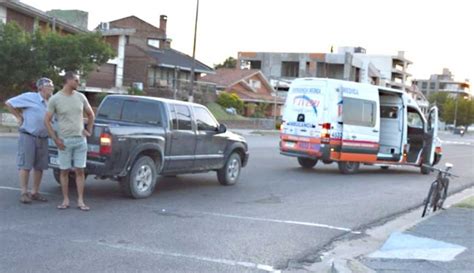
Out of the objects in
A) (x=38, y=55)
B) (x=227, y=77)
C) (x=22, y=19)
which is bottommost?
(x=38, y=55)

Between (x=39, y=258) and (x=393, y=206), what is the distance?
302 inches

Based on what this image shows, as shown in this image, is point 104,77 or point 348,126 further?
point 104,77

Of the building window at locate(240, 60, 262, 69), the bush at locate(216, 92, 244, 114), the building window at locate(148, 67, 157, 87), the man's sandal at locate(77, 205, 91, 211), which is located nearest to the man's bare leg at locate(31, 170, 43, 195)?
the man's sandal at locate(77, 205, 91, 211)

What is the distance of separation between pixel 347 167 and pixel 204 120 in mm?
6704

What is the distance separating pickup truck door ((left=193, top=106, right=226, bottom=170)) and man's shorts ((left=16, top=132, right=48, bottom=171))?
348cm

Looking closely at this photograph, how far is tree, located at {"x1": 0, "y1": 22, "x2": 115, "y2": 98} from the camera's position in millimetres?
26984

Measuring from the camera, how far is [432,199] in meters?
10.9

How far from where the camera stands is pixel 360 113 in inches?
710

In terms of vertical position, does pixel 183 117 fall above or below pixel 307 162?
above

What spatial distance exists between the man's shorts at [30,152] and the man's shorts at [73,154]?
565mm

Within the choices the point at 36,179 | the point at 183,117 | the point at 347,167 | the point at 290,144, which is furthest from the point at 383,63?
the point at 36,179

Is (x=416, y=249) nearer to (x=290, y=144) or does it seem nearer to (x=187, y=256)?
(x=187, y=256)

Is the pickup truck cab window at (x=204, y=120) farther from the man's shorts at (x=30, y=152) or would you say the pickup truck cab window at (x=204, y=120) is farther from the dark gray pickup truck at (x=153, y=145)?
the man's shorts at (x=30, y=152)

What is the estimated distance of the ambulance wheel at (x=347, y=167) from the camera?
708 inches
